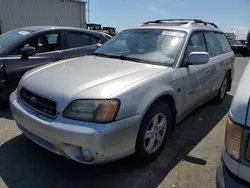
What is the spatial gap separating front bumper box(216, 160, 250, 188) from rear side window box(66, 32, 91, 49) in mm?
4253

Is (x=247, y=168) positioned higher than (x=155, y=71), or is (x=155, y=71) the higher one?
(x=155, y=71)

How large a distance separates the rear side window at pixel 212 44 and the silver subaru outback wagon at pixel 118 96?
1.03 feet

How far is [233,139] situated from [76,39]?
14.6 feet

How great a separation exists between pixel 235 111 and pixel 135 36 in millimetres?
2430

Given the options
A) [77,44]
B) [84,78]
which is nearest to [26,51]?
[77,44]

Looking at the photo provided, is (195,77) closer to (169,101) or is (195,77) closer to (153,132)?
(169,101)

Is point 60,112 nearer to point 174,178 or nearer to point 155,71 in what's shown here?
point 155,71

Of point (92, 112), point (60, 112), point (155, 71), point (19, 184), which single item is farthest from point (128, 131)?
point (19, 184)

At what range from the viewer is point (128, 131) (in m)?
2.23

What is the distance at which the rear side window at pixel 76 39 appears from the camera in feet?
16.8

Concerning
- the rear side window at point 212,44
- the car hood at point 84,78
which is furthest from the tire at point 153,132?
the rear side window at point 212,44

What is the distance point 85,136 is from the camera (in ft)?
6.69

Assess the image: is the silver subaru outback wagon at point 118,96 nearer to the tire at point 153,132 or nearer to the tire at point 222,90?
the tire at point 153,132

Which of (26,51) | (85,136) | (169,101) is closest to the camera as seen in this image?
(85,136)
